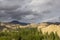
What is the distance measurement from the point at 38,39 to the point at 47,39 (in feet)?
20.8

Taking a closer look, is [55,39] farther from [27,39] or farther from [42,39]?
[27,39]

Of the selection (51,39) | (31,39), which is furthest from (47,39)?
(31,39)

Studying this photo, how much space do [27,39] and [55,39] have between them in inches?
781

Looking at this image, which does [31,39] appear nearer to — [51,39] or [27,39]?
[27,39]

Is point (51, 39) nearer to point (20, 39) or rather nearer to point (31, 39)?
point (31, 39)

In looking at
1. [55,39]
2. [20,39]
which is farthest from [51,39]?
[20,39]

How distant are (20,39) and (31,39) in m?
8.28

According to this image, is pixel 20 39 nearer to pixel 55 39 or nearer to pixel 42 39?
pixel 42 39

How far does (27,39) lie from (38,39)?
1008 centimetres

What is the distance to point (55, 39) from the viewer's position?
126 metres

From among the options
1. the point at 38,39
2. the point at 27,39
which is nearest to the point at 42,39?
the point at 38,39

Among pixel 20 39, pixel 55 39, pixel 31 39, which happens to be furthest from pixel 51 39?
pixel 20 39

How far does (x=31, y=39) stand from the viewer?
124875mm

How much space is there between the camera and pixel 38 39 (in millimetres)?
128500
